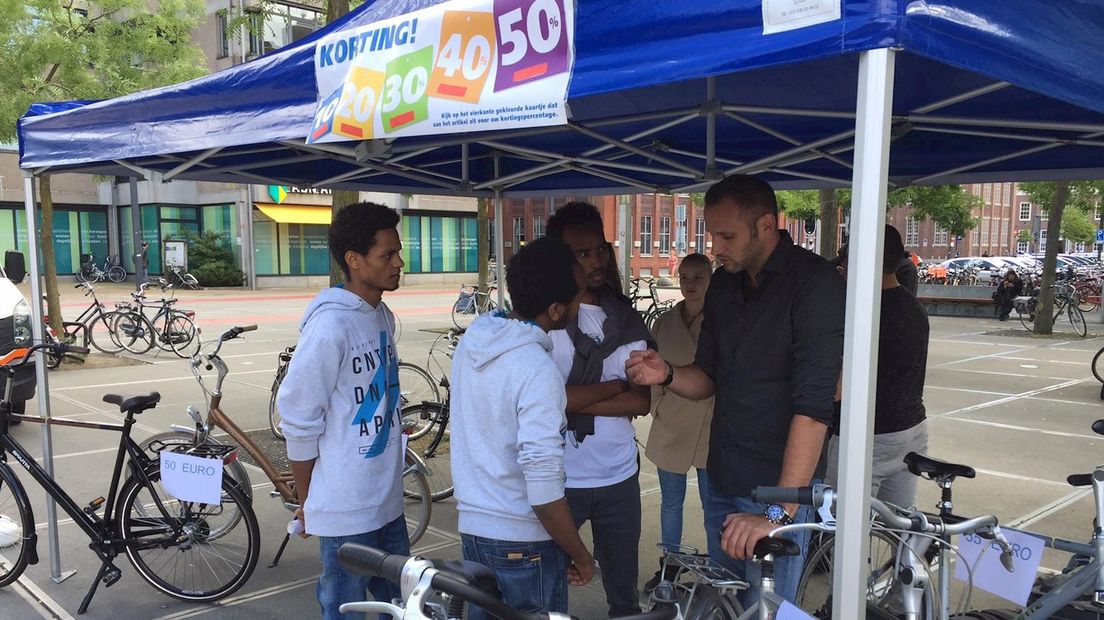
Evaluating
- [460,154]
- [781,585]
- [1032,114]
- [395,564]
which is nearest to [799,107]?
[1032,114]

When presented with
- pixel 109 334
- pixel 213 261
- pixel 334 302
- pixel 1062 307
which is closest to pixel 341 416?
pixel 334 302

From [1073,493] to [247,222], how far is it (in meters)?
29.2

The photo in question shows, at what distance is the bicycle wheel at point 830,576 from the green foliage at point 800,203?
2036 centimetres

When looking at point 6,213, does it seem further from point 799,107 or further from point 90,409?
point 799,107

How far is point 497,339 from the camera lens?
2072 mm

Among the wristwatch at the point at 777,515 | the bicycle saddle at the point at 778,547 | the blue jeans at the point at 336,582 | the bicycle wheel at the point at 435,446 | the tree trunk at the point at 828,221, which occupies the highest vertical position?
the tree trunk at the point at 828,221

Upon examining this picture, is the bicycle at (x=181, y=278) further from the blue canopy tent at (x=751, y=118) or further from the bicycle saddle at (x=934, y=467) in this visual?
the bicycle saddle at (x=934, y=467)

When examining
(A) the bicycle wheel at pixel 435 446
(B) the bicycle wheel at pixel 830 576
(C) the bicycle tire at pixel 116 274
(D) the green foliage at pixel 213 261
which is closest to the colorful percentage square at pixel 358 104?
(B) the bicycle wheel at pixel 830 576

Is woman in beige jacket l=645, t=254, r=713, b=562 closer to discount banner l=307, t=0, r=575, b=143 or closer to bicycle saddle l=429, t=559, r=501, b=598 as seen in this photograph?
discount banner l=307, t=0, r=575, b=143

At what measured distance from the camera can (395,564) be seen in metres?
1.50

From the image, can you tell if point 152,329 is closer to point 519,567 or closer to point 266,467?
point 266,467

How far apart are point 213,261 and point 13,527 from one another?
28.1 metres

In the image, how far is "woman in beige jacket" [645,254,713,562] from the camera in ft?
12.2

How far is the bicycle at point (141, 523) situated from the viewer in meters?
3.69
